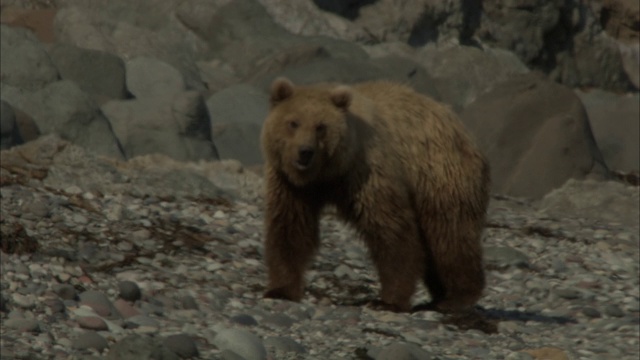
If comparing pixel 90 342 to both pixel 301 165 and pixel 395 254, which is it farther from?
pixel 395 254

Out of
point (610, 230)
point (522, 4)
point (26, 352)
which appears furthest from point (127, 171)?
point (522, 4)

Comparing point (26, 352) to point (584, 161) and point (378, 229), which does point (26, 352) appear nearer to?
point (378, 229)

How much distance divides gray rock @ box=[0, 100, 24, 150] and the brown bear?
3.98m

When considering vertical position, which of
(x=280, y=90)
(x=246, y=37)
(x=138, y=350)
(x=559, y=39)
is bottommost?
(x=559, y=39)

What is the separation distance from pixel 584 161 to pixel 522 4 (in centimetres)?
898

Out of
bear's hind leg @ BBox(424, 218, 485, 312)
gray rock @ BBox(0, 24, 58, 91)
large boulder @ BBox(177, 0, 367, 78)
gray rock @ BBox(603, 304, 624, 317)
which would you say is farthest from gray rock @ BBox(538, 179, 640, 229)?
large boulder @ BBox(177, 0, 367, 78)

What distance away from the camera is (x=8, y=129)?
12.2 metres

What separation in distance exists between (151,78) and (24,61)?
2.47 meters

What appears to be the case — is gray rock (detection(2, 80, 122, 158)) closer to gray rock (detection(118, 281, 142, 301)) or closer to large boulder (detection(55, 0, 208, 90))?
large boulder (detection(55, 0, 208, 90))

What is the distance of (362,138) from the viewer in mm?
8672

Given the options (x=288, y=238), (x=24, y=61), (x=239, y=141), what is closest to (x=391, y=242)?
(x=288, y=238)

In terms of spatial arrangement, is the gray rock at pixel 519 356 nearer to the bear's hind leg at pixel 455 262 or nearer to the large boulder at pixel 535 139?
the bear's hind leg at pixel 455 262

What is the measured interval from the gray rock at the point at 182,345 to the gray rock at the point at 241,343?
0.27 metres

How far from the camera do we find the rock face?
46.2 feet
